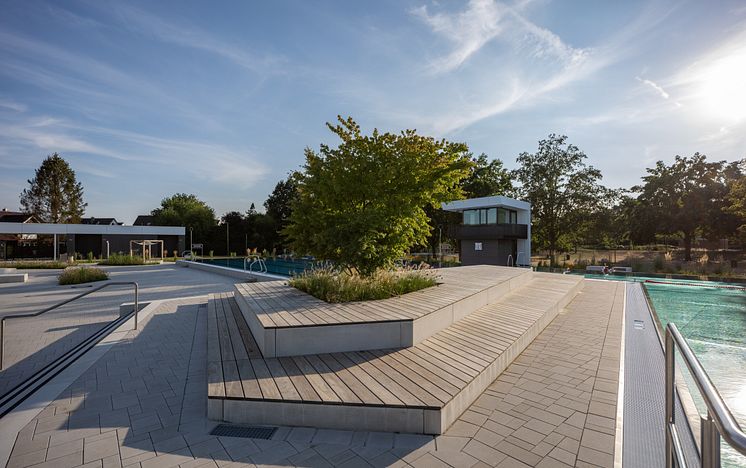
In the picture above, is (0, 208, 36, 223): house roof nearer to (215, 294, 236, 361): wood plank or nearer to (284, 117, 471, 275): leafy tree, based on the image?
(215, 294, 236, 361): wood plank

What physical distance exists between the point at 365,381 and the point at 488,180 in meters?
30.9

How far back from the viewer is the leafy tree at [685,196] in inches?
920

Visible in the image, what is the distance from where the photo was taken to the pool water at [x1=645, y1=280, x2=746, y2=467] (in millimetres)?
3543

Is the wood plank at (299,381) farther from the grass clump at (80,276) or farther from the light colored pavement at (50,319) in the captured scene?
the grass clump at (80,276)

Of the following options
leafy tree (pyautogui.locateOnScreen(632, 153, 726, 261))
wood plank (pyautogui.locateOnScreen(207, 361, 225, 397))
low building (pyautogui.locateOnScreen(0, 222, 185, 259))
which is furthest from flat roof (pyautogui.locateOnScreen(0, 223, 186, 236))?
leafy tree (pyautogui.locateOnScreen(632, 153, 726, 261))

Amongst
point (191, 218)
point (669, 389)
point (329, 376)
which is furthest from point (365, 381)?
point (191, 218)

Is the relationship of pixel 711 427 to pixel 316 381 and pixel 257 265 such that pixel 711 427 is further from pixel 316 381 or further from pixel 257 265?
pixel 257 265

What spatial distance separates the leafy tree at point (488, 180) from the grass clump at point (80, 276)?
2641cm

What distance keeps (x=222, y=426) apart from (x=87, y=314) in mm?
7601

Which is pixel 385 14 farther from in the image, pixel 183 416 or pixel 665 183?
pixel 665 183

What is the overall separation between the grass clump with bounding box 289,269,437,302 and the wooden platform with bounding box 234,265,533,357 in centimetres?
24

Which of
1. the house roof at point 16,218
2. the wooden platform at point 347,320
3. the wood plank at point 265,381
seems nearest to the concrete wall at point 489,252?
the wooden platform at point 347,320

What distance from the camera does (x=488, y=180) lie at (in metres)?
31.2

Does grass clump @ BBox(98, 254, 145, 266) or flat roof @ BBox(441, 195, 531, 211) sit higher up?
flat roof @ BBox(441, 195, 531, 211)
